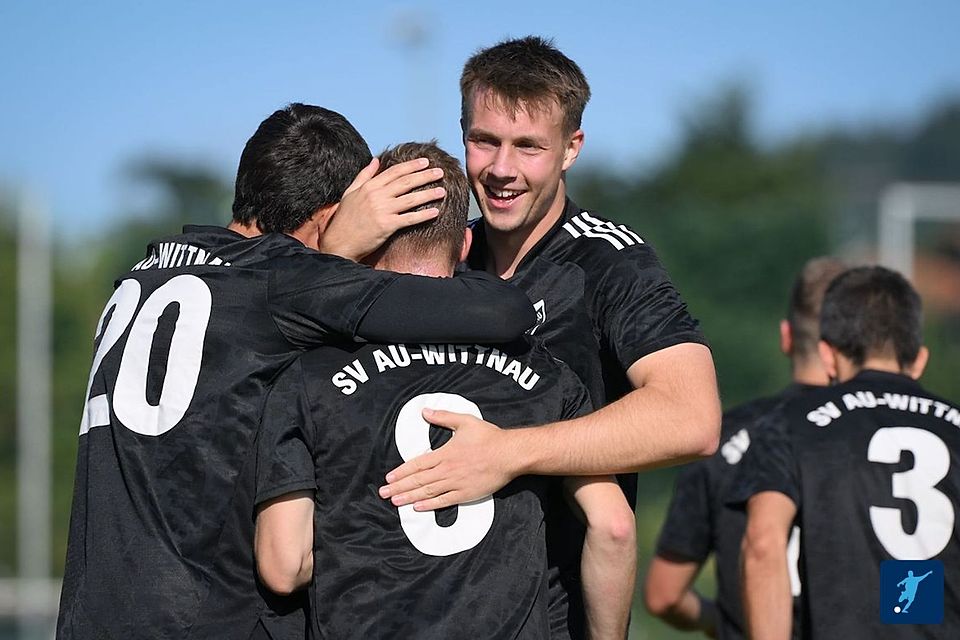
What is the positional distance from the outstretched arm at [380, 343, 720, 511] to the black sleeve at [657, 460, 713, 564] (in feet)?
6.31

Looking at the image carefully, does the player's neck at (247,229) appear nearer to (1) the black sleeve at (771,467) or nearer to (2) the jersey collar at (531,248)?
(2) the jersey collar at (531,248)

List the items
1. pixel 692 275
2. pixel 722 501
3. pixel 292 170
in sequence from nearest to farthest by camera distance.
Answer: pixel 292 170
pixel 722 501
pixel 692 275

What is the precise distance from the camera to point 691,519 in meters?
4.76

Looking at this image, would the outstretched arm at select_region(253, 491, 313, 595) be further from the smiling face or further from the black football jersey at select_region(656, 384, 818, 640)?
the black football jersey at select_region(656, 384, 818, 640)

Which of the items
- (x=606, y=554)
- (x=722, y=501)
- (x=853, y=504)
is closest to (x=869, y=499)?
(x=853, y=504)

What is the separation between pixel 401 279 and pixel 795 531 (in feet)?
5.85

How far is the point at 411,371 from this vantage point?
8.70 ft

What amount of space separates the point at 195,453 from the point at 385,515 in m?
0.48

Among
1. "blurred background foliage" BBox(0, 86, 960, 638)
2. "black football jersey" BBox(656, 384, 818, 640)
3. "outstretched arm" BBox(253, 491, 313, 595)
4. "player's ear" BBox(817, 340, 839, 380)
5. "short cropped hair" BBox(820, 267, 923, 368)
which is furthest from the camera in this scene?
"blurred background foliage" BBox(0, 86, 960, 638)

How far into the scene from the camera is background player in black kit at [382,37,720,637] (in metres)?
2.63

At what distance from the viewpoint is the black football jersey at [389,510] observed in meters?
2.58

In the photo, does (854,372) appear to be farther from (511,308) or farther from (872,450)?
(511,308)

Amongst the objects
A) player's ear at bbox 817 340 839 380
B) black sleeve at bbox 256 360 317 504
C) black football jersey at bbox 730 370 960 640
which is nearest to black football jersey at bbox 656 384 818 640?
player's ear at bbox 817 340 839 380

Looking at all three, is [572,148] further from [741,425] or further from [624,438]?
[741,425]
